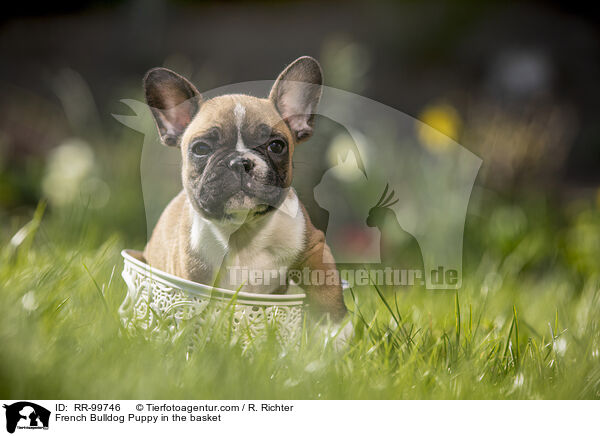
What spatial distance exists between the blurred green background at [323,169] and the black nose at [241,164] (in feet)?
0.78

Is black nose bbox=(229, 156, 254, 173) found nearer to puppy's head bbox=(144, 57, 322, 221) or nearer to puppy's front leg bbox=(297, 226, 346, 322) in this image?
puppy's head bbox=(144, 57, 322, 221)

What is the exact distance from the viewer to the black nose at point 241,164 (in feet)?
3.10

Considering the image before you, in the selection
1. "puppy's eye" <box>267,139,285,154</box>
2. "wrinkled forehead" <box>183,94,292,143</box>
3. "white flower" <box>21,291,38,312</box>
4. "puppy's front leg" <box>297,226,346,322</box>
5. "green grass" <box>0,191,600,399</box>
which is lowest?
"green grass" <box>0,191,600,399</box>

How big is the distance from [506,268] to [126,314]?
1.29m

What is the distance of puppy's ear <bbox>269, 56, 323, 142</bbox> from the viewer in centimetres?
→ 97

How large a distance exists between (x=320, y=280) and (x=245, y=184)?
0.78 ft

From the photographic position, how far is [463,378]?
0.97 meters

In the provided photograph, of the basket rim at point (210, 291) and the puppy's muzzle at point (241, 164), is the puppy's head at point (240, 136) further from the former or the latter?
the basket rim at point (210, 291)

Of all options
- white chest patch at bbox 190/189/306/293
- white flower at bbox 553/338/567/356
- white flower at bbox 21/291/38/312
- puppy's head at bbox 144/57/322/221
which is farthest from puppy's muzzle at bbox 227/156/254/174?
white flower at bbox 553/338/567/356
